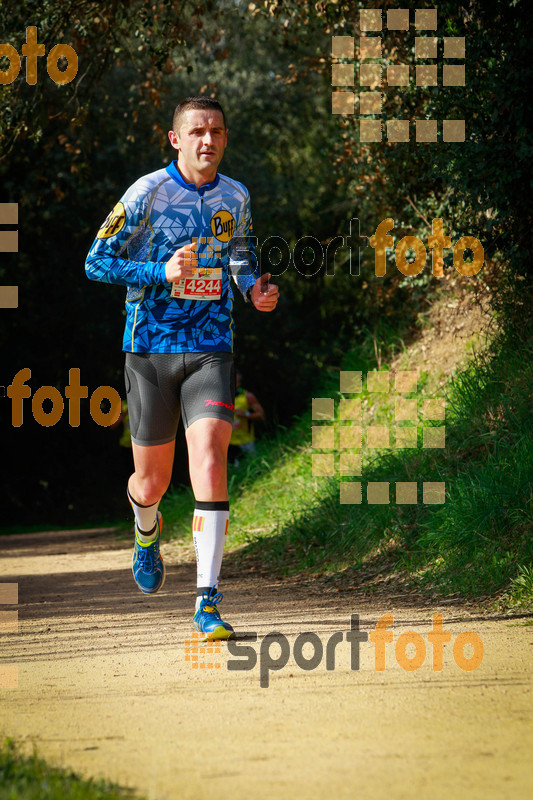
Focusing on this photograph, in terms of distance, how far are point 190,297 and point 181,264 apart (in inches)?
10.4

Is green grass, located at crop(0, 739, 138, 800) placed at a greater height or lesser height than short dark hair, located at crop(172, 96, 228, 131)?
lesser

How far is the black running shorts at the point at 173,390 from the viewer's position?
474cm

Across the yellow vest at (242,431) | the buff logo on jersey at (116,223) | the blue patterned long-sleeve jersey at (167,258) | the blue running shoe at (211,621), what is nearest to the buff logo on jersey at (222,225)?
the blue patterned long-sleeve jersey at (167,258)

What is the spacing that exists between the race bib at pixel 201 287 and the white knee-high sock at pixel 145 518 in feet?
3.88

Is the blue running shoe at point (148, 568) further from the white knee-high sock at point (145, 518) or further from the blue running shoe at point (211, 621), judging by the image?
the blue running shoe at point (211, 621)

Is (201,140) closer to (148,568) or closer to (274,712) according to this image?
(148,568)

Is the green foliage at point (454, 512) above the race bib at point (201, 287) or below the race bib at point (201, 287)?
below

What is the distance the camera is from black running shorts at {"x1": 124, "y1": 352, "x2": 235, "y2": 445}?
474 centimetres

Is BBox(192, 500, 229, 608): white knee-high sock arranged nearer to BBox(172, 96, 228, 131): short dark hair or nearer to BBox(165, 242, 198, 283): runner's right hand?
BBox(165, 242, 198, 283): runner's right hand

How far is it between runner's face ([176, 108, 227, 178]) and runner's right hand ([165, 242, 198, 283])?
1.58ft

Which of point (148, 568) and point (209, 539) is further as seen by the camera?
point (148, 568)

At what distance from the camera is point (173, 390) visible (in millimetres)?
4891

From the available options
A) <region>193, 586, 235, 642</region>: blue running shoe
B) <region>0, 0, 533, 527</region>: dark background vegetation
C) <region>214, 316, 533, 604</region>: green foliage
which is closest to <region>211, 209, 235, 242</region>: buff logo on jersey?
<region>193, 586, 235, 642</region>: blue running shoe

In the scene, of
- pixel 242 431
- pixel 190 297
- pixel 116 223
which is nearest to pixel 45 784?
pixel 190 297
